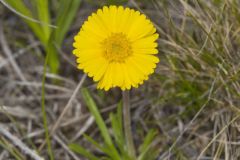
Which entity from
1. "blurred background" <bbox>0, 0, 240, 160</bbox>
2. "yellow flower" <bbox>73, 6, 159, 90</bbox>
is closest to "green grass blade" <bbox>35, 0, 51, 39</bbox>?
"blurred background" <bbox>0, 0, 240, 160</bbox>

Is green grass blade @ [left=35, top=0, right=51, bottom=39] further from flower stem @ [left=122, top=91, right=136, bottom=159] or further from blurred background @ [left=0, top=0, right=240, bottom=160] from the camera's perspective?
flower stem @ [left=122, top=91, right=136, bottom=159]

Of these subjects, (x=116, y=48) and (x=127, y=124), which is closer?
(x=116, y=48)

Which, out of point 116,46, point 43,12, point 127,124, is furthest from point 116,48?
point 43,12

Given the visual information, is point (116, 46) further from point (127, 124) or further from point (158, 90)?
point (158, 90)

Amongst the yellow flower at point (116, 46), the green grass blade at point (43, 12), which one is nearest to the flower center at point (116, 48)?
the yellow flower at point (116, 46)

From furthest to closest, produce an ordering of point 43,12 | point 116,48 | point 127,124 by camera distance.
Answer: point 43,12 < point 127,124 < point 116,48

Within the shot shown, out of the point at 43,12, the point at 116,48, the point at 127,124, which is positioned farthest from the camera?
the point at 43,12

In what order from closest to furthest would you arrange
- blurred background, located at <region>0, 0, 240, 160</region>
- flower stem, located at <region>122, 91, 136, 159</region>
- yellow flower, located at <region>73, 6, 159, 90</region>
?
yellow flower, located at <region>73, 6, 159, 90</region> → flower stem, located at <region>122, 91, 136, 159</region> → blurred background, located at <region>0, 0, 240, 160</region>

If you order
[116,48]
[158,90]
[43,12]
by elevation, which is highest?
[43,12]
